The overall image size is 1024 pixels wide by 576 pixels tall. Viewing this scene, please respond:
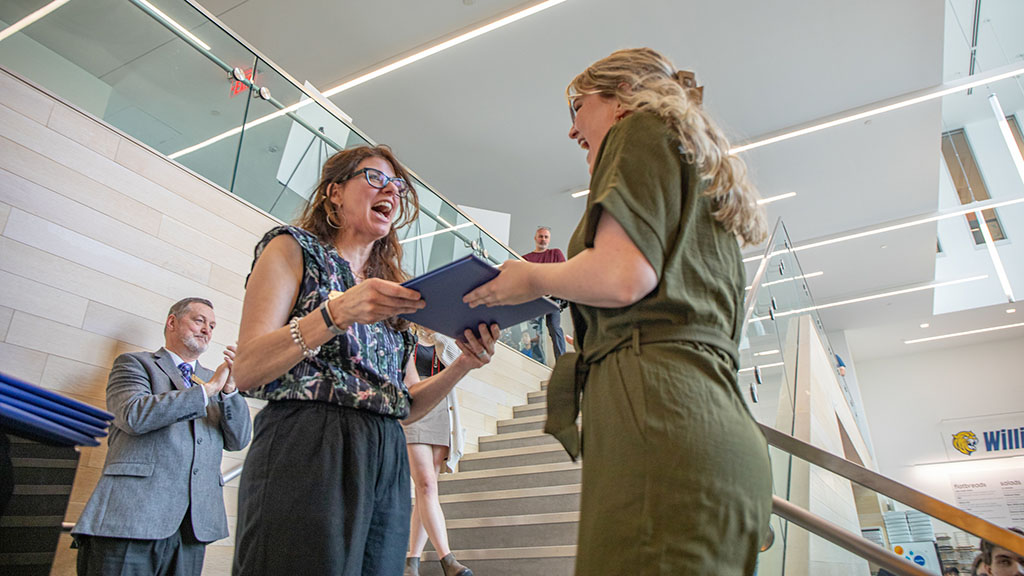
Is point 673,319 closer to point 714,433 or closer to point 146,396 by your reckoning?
point 714,433

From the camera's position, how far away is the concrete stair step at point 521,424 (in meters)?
6.24

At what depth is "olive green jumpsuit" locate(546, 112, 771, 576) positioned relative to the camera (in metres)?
0.85

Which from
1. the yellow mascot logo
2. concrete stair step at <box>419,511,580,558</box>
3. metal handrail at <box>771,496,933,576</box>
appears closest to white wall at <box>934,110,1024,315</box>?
the yellow mascot logo

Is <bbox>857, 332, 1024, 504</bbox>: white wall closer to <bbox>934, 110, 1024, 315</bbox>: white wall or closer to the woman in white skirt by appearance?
<bbox>934, 110, 1024, 315</bbox>: white wall

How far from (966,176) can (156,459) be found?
47.6ft

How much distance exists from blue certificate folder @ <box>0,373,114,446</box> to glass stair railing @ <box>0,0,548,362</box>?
2.80 m

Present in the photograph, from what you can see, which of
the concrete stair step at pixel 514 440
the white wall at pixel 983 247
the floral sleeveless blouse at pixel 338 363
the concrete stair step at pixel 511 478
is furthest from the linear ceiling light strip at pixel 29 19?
the white wall at pixel 983 247

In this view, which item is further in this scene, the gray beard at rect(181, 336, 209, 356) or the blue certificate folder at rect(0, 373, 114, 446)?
the gray beard at rect(181, 336, 209, 356)

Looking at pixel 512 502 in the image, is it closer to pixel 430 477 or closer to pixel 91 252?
pixel 430 477

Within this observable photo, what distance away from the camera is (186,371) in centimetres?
319

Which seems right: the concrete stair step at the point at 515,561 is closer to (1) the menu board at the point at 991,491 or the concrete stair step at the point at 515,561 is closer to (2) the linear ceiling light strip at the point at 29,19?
(2) the linear ceiling light strip at the point at 29,19

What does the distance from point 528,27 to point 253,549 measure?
6684 mm

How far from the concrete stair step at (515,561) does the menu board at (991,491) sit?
45.6 feet

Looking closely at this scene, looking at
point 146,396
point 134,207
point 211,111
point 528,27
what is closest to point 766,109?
point 528,27
